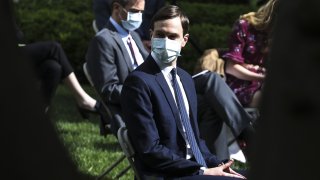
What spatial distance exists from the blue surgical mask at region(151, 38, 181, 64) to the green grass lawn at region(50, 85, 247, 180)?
144 cm

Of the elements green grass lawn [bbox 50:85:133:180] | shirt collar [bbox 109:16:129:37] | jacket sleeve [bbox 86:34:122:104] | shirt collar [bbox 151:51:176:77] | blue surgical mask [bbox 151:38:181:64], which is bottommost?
green grass lawn [bbox 50:85:133:180]

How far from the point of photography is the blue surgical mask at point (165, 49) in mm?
5207

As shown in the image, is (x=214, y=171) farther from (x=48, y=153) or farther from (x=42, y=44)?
(x=42, y=44)

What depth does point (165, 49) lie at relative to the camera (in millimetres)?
5230

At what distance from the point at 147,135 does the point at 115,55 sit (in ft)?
6.24

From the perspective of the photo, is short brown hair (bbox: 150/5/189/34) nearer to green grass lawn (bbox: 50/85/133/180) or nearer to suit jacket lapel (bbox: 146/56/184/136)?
suit jacket lapel (bbox: 146/56/184/136)

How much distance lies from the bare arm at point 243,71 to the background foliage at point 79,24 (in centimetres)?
838

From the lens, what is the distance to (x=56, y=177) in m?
1.86

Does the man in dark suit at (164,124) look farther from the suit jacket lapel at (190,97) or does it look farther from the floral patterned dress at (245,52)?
the floral patterned dress at (245,52)

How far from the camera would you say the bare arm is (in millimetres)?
7422

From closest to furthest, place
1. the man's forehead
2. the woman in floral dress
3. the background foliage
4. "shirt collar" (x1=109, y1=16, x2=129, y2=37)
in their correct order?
the man's forehead
"shirt collar" (x1=109, y1=16, x2=129, y2=37)
the woman in floral dress
the background foliage

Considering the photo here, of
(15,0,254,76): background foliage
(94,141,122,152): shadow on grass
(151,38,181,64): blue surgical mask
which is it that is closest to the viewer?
(151,38,181,64): blue surgical mask

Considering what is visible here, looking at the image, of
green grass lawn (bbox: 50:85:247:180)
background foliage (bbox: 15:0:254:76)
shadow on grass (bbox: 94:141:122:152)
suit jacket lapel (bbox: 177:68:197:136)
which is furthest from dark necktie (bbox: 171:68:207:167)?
background foliage (bbox: 15:0:254:76)

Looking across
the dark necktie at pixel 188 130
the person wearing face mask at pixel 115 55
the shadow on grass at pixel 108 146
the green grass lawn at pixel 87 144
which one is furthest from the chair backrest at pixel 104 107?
the shadow on grass at pixel 108 146
